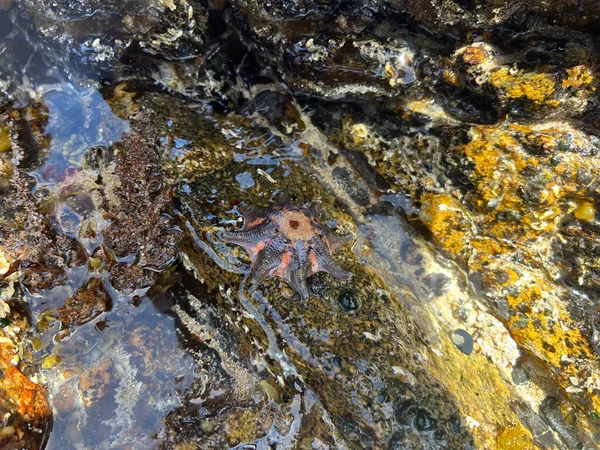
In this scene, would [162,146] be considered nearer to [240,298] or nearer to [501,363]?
[240,298]

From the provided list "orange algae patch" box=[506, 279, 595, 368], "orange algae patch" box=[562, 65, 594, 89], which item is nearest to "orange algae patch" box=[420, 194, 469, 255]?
"orange algae patch" box=[506, 279, 595, 368]

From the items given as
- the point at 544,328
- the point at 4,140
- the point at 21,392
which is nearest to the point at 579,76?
the point at 544,328

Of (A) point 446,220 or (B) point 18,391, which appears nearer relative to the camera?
(B) point 18,391

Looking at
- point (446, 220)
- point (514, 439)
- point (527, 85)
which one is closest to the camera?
point (527, 85)

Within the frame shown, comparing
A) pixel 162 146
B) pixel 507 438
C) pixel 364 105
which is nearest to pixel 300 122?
pixel 364 105

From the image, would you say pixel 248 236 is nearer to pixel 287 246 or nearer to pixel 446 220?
pixel 287 246

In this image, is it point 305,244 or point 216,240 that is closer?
point 305,244
